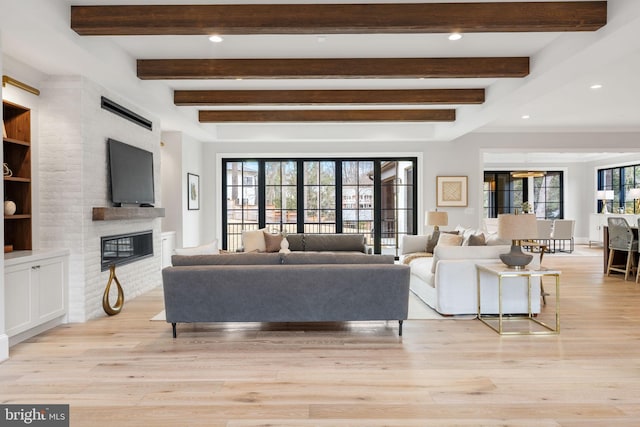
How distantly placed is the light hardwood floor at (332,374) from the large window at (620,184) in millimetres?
8398

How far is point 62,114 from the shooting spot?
14.2ft

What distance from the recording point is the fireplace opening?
4.84 m

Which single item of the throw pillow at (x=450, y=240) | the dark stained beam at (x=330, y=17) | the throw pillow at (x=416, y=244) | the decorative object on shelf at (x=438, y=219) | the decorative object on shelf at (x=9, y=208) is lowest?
the throw pillow at (x=416, y=244)

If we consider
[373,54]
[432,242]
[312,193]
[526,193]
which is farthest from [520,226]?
[526,193]

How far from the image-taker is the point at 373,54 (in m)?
4.52

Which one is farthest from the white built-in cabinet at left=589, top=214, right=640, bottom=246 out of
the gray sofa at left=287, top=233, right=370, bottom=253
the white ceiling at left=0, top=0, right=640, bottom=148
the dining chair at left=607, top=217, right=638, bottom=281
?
the gray sofa at left=287, top=233, right=370, bottom=253

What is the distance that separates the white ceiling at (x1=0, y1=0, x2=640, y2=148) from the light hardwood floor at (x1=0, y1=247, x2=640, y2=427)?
2.54 metres

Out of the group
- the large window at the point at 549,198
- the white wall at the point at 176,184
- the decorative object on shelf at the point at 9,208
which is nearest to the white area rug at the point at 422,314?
the decorative object on shelf at the point at 9,208

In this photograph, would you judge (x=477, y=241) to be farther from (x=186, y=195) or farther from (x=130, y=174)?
(x=186, y=195)

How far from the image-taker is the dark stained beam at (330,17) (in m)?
3.31

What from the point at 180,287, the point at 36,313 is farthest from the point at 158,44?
the point at 36,313

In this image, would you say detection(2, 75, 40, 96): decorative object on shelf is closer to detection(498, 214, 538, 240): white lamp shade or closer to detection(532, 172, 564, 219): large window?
detection(498, 214, 538, 240): white lamp shade

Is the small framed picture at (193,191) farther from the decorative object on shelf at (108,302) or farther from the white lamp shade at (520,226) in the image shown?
the white lamp shade at (520,226)

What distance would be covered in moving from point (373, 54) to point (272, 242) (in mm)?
3337
